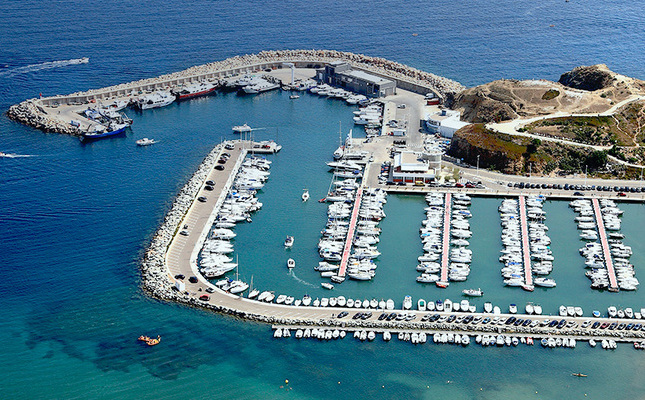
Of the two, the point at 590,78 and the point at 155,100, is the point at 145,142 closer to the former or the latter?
the point at 155,100

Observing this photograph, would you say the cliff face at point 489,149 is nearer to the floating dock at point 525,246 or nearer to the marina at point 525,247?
the floating dock at point 525,246

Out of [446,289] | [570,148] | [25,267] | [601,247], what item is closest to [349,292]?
[446,289]

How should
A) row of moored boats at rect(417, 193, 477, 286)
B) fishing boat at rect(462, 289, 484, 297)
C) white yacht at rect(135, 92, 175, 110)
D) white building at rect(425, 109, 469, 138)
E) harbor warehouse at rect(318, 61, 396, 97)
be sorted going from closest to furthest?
fishing boat at rect(462, 289, 484, 297)
row of moored boats at rect(417, 193, 477, 286)
white building at rect(425, 109, 469, 138)
white yacht at rect(135, 92, 175, 110)
harbor warehouse at rect(318, 61, 396, 97)

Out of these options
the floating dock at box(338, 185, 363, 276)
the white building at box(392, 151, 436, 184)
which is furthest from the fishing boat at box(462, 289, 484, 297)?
the white building at box(392, 151, 436, 184)

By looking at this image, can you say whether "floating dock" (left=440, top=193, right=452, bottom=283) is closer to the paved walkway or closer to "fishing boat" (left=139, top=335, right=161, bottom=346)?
the paved walkway

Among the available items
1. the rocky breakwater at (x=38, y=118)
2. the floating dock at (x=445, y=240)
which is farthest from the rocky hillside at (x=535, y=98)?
the rocky breakwater at (x=38, y=118)

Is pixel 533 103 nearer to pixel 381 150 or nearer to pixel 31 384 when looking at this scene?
pixel 381 150
